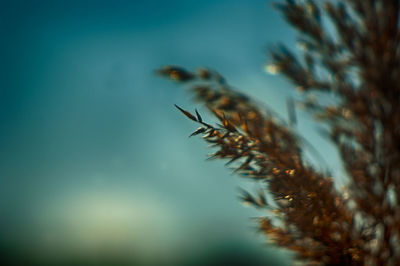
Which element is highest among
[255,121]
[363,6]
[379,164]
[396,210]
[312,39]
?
[363,6]

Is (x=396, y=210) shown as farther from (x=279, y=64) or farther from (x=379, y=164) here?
(x=279, y=64)

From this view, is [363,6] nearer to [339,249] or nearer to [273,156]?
[273,156]

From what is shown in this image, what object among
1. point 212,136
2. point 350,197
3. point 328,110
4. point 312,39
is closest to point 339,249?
point 350,197

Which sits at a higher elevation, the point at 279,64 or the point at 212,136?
the point at 279,64

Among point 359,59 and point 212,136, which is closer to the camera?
point 212,136

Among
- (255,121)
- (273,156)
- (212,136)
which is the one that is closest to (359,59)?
(255,121)

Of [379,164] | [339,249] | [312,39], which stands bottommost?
[339,249]

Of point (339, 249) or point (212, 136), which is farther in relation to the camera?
point (339, 249)

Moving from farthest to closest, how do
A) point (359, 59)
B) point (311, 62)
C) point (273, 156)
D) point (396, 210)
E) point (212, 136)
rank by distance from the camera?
1. point (311, 62)
2. point (359, 59)
3. point (396, 210)
4. point (273, 156)
5. point (212, 136)

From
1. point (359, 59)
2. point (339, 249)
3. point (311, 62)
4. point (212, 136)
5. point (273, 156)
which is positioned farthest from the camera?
point (311, 62)
